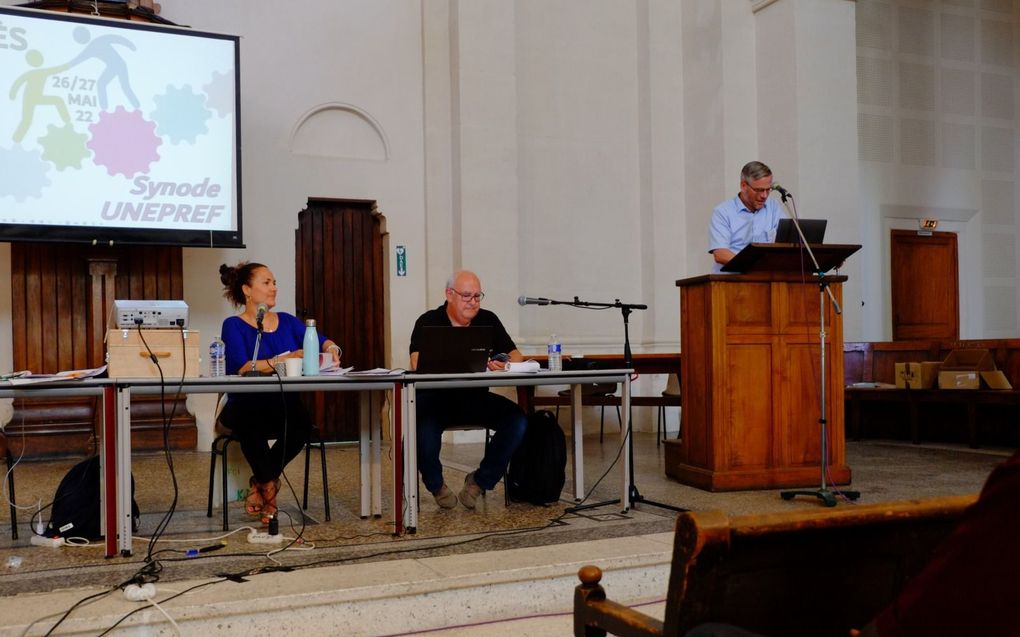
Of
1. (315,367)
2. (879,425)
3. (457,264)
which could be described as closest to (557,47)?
(457,264)

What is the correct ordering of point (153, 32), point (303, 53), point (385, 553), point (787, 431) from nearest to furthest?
1. point (385, 553)
2. point (787, 431)
3. point (153, 32)
4. point (303, 53)

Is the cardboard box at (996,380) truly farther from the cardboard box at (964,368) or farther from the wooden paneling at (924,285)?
the wooden paneling at (924,285)

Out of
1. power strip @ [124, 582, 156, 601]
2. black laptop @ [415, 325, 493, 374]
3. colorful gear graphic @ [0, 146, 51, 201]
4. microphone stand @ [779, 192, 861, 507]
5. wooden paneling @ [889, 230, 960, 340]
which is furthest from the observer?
wooden paneling @ [889, 230, 960, 340]

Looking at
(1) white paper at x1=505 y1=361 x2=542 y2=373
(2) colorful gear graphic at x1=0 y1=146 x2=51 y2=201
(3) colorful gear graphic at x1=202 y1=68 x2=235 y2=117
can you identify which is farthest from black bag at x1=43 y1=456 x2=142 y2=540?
(3) colorful gear graphic at x1=202 y1=68 x2=235 y2=117

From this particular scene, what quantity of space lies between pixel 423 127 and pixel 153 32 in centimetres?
231

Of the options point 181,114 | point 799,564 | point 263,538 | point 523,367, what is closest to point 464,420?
point 523,367

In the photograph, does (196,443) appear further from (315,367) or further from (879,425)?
(879,425)

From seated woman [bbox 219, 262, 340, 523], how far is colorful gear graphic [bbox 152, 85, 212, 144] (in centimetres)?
279

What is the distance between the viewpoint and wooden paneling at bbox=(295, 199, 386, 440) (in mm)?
7508

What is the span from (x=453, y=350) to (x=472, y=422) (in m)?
0.58

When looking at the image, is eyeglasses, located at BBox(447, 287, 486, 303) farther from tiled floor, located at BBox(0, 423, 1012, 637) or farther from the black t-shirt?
tiled floor, located at BBox(0, 423, 1012, 637)

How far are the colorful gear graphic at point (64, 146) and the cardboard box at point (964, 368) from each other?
666 centimetres

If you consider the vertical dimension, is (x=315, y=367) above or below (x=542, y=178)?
below

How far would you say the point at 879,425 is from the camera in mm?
7668
